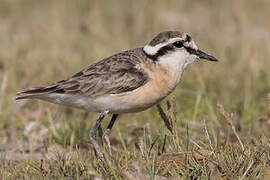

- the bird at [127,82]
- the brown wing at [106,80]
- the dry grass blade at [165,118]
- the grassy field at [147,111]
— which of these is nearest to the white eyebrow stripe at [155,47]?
the bird at [127,82]

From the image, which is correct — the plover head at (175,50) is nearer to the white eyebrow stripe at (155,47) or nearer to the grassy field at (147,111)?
the white eyebrow stripe at (155,47)

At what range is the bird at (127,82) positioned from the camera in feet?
17.4

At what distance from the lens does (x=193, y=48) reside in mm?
5570

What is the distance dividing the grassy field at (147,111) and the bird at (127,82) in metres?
0.30

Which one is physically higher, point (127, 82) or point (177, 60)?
point (177, 60)

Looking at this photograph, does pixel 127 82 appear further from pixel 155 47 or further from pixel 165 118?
pixel 165 118

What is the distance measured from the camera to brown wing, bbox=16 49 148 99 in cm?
539

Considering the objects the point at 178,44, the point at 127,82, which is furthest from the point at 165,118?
the point at 178,44

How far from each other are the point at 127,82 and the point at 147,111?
152 cm

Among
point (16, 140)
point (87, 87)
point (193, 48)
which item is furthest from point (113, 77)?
point (16, 140)

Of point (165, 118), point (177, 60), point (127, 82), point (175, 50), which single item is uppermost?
point (175, 50)

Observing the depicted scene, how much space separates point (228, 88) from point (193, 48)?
208 cm

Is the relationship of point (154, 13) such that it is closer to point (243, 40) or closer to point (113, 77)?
point (243, 40)

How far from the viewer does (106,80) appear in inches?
215
